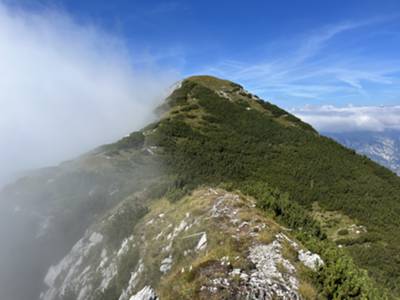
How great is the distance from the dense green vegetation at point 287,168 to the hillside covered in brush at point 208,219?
0.22 meters

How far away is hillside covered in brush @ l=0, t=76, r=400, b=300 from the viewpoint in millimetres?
16672

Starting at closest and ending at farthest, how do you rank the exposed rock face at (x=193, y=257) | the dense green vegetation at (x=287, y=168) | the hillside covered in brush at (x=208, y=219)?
1. the exposed rock face at (x=193, y=257)
2. the hillside covered in brush at (x=208, y=219)
3. the dense green vegetation at (x=287, y=168)

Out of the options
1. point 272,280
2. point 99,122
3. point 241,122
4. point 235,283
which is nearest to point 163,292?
point 235,283

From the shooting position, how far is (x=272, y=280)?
15273 mm

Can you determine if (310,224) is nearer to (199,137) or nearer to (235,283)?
(235,283)

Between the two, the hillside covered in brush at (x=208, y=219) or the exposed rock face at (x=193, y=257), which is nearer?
the exposed rock face at (x=193, y=257)

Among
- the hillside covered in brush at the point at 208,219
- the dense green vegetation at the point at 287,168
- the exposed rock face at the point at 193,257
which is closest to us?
the exposed rock face at the point at 193,257

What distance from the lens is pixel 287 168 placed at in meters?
61.1

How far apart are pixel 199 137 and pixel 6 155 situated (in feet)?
417

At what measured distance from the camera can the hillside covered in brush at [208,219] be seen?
54.7 feet

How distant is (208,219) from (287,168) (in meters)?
40.9

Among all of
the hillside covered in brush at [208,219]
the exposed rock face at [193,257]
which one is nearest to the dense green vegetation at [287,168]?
the hillside covered in brush at [208,219]

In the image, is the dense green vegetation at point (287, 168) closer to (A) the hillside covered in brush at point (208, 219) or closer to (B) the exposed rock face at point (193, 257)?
(A) the hillside covered in brush at point (208, 219)

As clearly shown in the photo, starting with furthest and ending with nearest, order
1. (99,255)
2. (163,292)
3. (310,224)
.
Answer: (99,255) < (310,224) < (163,292)
